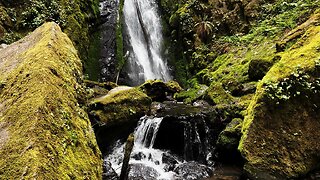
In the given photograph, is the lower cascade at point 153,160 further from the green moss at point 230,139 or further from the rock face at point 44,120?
the rock face at point 44,120

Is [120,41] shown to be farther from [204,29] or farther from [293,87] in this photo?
[293,87]

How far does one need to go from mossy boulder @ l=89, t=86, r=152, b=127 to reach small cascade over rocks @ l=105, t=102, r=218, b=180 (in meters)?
0.49

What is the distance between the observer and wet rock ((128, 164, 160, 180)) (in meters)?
6.84

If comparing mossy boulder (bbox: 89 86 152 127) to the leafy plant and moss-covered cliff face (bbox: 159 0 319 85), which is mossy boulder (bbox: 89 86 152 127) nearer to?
moss-covered cliff face (bbox: 159 0 319 85)

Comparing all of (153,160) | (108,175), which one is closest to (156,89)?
(153,160)

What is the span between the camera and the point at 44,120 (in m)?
3.02

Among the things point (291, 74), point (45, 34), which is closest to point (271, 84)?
point (291, 74)

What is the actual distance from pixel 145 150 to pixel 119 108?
5.09 ft

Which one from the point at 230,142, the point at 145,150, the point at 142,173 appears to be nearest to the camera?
the point at 142,173

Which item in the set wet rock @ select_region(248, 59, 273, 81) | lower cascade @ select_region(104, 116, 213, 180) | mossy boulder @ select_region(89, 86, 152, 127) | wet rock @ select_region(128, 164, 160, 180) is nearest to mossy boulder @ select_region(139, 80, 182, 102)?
mossy boulder @ select_region(89, 86, 152, 127)

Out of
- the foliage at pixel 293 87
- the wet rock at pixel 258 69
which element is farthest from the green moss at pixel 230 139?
the wet rock at pixel 258 69

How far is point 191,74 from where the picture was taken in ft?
59.2

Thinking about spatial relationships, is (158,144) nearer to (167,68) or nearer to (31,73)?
(31,73)

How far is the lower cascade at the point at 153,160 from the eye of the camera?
7.03 meters
